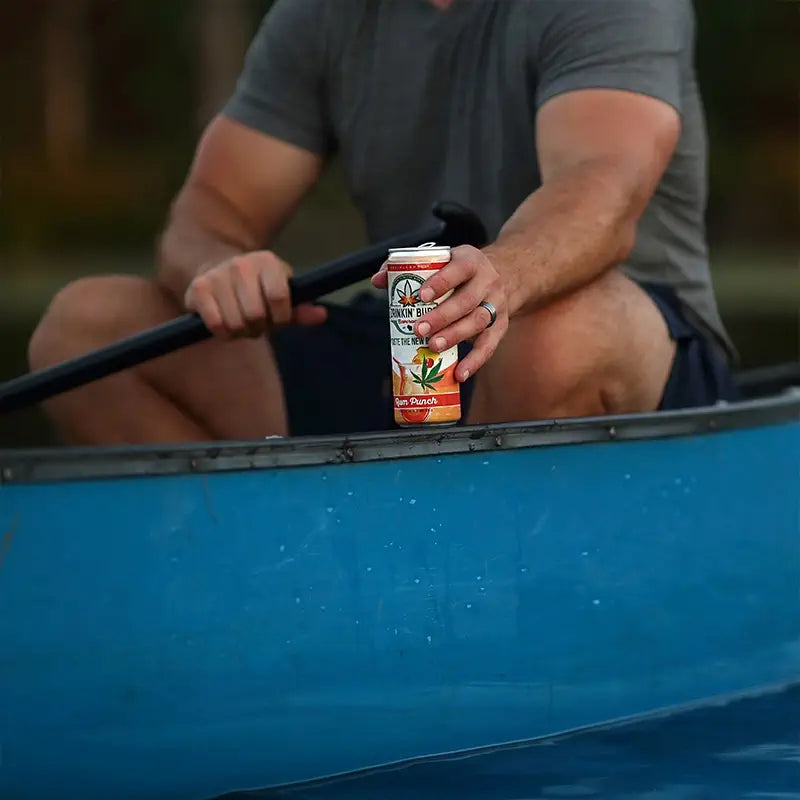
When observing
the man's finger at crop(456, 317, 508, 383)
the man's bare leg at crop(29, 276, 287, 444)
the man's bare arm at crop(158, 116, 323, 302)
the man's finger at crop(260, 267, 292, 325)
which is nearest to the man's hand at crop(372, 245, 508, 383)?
the man's finger at crop(456, 317, 508, 383)

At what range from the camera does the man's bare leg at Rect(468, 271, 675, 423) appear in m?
2.44

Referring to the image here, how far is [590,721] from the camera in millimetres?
2467

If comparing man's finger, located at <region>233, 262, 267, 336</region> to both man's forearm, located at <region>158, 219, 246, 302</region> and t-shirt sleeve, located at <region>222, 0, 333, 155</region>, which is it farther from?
t-shirt sleeve, located at <region>222, 0, 333, 155</region>

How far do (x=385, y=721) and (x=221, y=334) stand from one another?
0.56 meters

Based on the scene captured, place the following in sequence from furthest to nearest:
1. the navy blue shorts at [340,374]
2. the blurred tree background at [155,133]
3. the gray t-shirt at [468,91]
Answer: the blurred tree background at [155,133] → the navy blue shorts at [340,374] → the gray t-shirt at [468,91]

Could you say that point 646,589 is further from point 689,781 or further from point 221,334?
point 221,334

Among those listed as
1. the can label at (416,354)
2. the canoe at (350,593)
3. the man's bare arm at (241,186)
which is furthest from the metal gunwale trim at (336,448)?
the man's bare arm at (241,186)

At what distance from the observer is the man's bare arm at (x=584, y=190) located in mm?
2371

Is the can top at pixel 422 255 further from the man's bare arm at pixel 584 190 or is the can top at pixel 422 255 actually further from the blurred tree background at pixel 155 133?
the blurred tree background at pixel 155 133

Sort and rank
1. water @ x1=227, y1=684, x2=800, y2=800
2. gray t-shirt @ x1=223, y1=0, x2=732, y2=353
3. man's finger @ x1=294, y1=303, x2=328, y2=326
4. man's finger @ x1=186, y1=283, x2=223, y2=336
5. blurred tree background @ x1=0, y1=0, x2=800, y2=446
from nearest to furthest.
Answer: water @ x1=227, y1=684, x2=800, y2=800 → man's finger @ x1=186, y1=283, x2=223, y2=336 → man's finger @ x1=294, y1=303, x2=328, y2=326 → gray t-shirt @ x1=223, y1=0, x2=732, y2=353 → blurred tree background @ x1=0, y1=0, x2=800, y2=446

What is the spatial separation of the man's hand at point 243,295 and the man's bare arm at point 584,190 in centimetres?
29

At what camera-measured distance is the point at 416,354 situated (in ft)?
6.63

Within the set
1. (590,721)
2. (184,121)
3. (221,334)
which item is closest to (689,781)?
(590,721)

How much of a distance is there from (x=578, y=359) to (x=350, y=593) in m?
0.50
